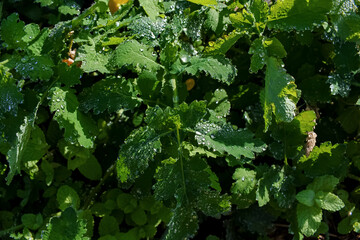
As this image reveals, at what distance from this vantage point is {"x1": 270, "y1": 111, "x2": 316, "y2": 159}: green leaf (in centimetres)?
154

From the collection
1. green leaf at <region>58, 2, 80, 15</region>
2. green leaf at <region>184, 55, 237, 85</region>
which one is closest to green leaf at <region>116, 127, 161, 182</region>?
green leaf at <region>184, 55, 237, 85</region>

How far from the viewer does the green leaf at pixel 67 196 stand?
1.67 m

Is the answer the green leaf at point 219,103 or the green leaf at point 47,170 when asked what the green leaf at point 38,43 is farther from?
the green leaf at point 219,103

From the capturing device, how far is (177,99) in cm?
151

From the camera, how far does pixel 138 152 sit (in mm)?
1366

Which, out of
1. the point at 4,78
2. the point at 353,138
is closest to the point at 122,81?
the point at 4,78

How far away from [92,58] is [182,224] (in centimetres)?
A: 61

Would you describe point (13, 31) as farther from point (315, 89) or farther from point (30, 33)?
point (315, 89)

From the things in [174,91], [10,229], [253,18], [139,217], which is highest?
[253,18]

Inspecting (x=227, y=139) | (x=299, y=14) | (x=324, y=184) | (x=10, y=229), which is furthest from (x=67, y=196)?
(x=299, y=14)

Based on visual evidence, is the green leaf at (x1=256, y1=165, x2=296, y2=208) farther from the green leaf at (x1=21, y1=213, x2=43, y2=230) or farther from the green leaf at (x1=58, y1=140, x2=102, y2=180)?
the green leaf at (x1=21, y1=213, x2=43, y2=230)

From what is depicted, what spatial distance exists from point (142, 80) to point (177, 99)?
0.13 metres

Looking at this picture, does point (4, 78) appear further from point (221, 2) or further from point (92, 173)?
point (221, 2)

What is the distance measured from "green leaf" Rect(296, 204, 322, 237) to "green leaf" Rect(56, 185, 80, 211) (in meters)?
0.77
